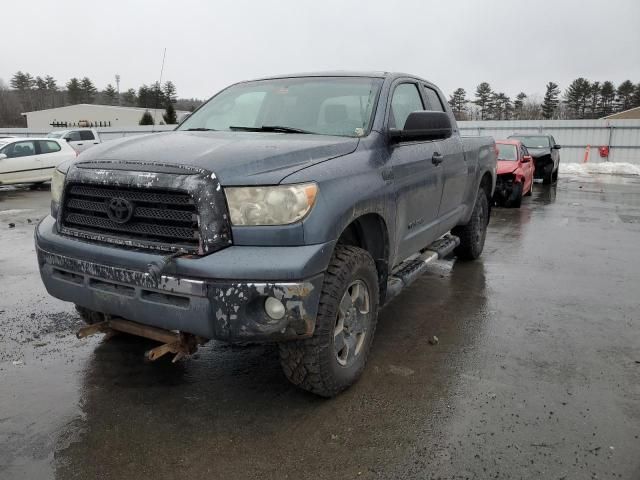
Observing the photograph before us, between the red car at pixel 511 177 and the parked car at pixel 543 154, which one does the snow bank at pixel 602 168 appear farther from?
the red car at pixel 511 177

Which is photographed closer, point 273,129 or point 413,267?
point 273,129

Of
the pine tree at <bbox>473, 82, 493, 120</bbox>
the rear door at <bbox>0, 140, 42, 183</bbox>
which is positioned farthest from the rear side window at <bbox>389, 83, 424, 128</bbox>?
the pine tree at <bbox>473, 82, 493, 120</bbox>

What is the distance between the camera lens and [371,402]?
10.3 feet

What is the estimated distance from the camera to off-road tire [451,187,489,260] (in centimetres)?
627

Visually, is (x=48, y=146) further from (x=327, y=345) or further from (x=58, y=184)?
(x=327, y=345)

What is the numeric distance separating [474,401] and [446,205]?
2.13 m

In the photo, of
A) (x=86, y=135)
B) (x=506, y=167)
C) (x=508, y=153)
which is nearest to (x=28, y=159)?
(x=86, y=135)

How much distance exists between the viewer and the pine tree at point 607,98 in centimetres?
6662

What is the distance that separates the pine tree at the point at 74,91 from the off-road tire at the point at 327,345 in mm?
Result: 89442

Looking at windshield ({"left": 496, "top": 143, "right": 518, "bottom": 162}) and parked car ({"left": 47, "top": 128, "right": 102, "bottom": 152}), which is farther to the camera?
parked car ({"left": 47, "top": 128, "right": 102, "bottom": 152})

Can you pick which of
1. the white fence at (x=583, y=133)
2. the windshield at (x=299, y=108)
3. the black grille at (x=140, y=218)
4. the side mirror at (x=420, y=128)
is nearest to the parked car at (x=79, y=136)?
the white fence at (x=583, y=133)

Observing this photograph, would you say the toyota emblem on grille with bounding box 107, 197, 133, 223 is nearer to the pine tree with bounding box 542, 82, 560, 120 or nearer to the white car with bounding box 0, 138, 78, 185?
the white car with bounding box 0, 138, 78, 185

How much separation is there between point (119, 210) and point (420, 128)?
2.04 m

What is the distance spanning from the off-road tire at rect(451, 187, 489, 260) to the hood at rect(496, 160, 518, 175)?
5.70 metres
